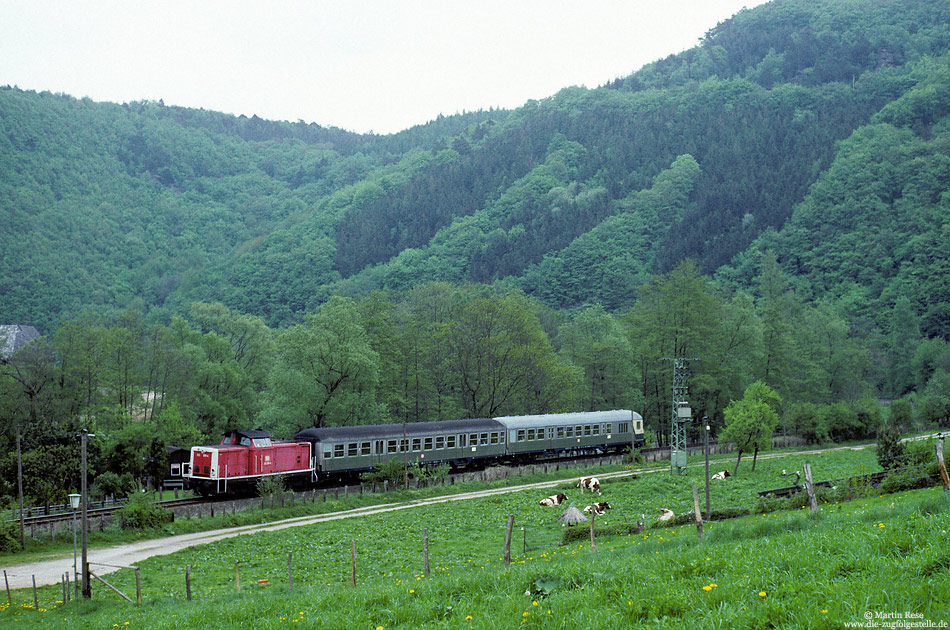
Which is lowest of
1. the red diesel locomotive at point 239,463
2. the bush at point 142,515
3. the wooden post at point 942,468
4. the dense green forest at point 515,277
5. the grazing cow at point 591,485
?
the grazing cow at point 591,485

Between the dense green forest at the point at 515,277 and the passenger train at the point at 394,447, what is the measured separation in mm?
7027

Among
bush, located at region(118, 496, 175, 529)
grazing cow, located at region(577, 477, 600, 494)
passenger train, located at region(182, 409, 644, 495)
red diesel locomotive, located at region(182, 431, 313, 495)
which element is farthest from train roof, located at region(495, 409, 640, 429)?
bush, located at region(118, 496, 175, 529)

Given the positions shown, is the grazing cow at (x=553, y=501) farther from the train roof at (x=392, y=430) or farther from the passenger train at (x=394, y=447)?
the train roof at (x=392, y=430)

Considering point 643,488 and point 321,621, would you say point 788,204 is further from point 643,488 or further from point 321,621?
point 321,621

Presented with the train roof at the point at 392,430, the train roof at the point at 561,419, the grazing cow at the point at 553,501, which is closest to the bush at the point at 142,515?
the train roof at the point at 392,430

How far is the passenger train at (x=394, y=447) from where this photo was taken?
1539 inches

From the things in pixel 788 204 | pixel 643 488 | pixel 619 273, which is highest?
pixel 788 204

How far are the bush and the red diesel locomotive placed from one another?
505cm

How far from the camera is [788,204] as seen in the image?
139125mm

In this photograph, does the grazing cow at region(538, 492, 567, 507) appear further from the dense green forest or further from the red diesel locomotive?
the dense green forest

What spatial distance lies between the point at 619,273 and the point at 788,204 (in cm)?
4143

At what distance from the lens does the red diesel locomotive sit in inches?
1513

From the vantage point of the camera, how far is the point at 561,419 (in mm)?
55000

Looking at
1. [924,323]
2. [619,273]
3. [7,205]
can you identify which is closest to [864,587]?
[924,323]
